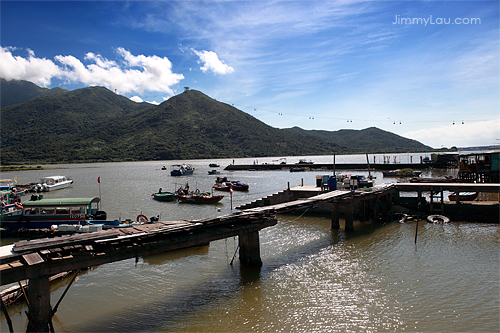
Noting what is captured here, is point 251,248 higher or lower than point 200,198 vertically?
higher

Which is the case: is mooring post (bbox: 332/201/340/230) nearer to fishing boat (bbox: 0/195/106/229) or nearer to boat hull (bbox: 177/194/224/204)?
fishing boat (bbox: 0/195/106/229)

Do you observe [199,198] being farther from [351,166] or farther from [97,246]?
[351,166]

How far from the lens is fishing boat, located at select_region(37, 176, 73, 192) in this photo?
64562mm

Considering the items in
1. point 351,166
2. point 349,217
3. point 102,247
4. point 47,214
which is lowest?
point 349,217

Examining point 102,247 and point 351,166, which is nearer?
point 102,247

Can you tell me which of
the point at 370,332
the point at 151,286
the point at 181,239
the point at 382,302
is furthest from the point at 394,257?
the point at 151,286

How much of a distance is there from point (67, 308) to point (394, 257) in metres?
18.0

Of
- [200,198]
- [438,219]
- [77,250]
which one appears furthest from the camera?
[200,198]

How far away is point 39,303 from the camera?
30.6ft

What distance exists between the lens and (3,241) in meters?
23.3

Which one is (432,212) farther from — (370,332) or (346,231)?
(370,332)

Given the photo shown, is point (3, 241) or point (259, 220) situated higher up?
point (259, 220)

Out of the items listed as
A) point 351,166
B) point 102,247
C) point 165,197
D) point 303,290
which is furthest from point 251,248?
point 351,166

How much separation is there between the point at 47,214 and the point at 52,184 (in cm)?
5187
